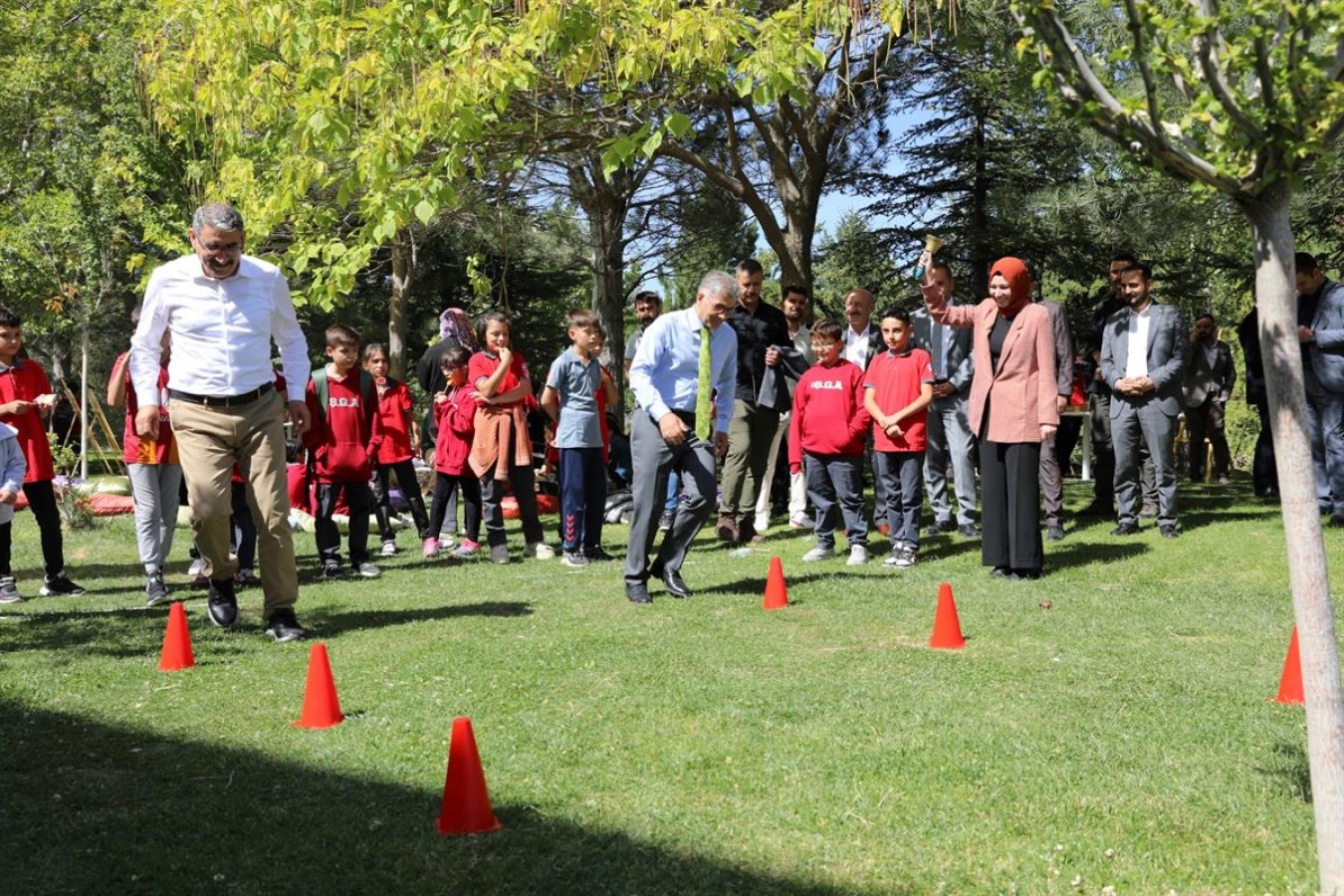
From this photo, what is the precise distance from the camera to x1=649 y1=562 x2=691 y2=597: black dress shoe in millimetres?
8914

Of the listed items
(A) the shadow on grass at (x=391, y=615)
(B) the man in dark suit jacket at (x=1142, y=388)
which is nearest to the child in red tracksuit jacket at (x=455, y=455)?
(A) the shadow on grass at (x=391, y=615)

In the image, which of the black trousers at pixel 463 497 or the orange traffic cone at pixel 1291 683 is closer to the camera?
the orange traffic cone at pixel 1291 683

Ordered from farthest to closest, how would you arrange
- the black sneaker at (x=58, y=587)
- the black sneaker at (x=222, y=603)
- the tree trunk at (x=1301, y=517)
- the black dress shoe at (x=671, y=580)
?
the black sneaker at (x=58, y=587), the black dress shoe at (x=671, y=580), the black sneaker at (x=222, y=603), the tree trunk at (x=1301, y=517)

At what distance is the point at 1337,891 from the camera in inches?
139

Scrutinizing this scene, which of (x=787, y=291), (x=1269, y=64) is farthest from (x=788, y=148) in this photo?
(x=1269, y=64)

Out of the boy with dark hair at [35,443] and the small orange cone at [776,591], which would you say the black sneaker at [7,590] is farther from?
the small orange cone at [776,591]

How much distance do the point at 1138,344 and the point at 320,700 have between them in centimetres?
814

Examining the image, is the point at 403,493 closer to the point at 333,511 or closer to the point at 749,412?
the point at 333,511

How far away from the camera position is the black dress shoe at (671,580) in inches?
351

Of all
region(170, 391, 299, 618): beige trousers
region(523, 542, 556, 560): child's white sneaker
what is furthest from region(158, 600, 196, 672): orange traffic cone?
region(523, 542, 556, 560): child's white sneaker

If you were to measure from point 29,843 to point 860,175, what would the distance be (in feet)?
66.2

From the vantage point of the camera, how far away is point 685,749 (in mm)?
5078

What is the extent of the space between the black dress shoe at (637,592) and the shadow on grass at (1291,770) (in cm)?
445

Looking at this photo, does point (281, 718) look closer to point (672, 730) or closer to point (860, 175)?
point (672, 730)
